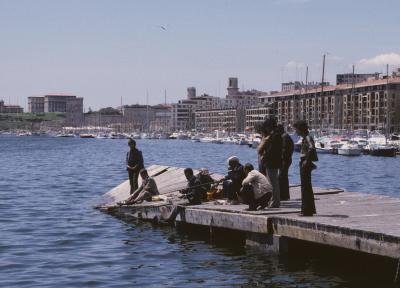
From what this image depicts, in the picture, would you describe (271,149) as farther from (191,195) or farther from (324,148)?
(324,148)

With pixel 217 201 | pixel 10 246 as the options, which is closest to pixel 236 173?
pixel 217 201

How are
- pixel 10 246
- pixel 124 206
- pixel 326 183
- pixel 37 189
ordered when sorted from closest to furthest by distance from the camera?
pixel 10 246 < pixel 124 206 < pixel 37 189 < pixel 326 183

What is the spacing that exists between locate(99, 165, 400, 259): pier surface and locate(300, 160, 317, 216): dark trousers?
0.71 feet

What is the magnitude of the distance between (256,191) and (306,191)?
211 cm

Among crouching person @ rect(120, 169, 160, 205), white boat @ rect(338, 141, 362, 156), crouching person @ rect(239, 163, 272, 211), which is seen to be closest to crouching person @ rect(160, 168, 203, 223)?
crouching person @ rect(120, 169, 160, 205)

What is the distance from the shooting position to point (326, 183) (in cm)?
5162

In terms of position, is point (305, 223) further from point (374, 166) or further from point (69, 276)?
point (374, 166)

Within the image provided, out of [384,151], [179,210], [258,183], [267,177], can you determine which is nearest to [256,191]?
[258,183]

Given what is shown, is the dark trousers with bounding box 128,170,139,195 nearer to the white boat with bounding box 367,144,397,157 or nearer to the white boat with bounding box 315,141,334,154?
the white boat with bounding box 367,144,397,157

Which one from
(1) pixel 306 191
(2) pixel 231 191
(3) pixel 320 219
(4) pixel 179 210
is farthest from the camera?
(4) pixel 179 210

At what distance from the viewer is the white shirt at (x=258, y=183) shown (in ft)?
63.3

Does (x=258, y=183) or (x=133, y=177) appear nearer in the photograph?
(x=258, y=183)

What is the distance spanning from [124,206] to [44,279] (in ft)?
32.7

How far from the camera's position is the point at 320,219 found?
56.0 ft
